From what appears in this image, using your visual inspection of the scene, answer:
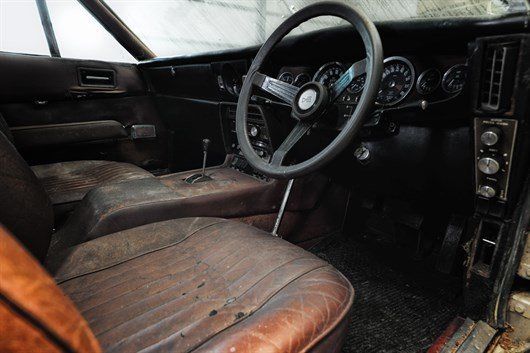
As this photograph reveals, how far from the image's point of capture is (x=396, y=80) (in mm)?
1227

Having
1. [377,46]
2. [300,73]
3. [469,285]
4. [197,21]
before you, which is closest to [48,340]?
[377,46]

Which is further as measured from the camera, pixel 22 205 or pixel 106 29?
pixel 106 29

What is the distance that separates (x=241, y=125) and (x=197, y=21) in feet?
3.62

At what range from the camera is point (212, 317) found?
0.71m

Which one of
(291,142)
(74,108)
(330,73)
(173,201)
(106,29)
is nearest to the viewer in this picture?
(291,142)

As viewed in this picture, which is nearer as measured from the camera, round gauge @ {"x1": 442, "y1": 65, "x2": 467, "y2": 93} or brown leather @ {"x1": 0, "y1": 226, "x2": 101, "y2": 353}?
brown leather @ {"x1": 0, "y1": 226, "x2": 101, "y2": 353}

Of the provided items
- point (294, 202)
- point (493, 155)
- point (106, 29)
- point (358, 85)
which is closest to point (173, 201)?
point (294, 202)

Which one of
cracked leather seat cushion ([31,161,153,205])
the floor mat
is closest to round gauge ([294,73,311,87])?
cracked leather seat cushion ([31,161,153,205])

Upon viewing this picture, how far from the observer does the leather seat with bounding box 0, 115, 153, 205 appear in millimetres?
1562

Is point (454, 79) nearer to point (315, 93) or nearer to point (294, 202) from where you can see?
point (315, 93)

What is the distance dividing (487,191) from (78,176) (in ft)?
6.07

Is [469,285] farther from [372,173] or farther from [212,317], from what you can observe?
[212,317]

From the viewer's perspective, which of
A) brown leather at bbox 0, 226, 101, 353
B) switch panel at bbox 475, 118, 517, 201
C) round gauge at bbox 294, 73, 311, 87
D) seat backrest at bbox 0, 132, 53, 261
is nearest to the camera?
brown leather at bbox 0, 226, 101, 353

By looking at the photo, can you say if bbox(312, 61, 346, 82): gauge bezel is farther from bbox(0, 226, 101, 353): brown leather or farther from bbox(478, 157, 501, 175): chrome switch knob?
bbox(0, 226, 101, 353): brown leather
